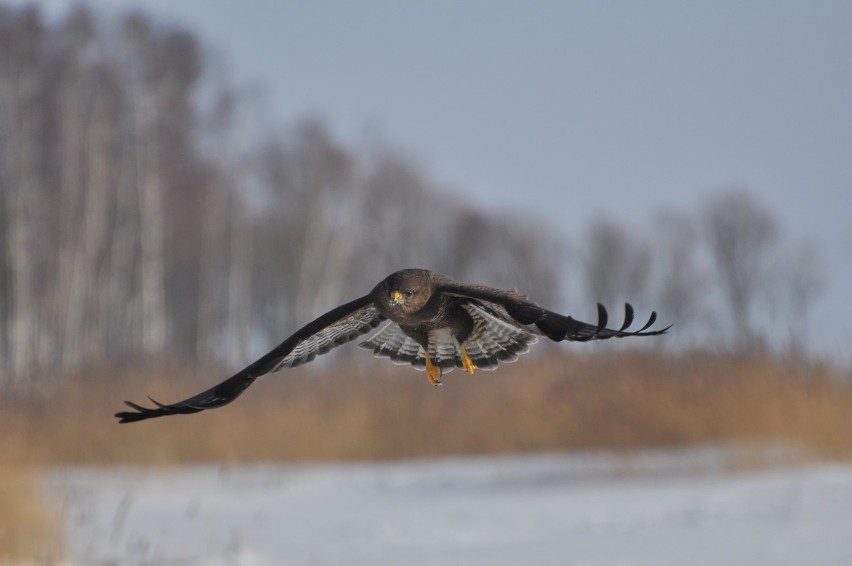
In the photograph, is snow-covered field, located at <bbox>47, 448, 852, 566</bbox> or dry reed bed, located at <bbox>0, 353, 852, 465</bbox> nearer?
snow-covered field, located at <bbox>47, 448, 852, 566</bbox>

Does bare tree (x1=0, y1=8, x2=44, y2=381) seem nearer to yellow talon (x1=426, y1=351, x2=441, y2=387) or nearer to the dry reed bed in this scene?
the dry reed bed

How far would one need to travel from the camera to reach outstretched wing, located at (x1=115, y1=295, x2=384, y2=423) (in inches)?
128

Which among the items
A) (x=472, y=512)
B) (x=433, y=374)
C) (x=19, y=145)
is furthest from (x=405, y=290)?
(x=19, y=145)

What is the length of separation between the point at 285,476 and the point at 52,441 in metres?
2.99

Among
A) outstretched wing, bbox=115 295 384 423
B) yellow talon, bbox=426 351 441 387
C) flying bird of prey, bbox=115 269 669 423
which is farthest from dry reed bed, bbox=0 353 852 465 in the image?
yellow talon, bbox=426 351 441 387

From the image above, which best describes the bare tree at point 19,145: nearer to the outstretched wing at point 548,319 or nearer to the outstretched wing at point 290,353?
the outstretched wing at point 290,353

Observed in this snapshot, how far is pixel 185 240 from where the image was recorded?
3031cm

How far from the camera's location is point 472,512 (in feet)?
33.8

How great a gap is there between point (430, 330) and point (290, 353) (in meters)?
0.58

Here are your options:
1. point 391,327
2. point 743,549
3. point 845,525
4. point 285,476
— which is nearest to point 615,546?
point 743,549

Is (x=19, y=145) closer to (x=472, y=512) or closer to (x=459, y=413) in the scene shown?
(x=459, y=413)

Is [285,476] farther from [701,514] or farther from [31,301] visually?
[31,301]

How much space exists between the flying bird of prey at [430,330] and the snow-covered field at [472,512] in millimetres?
2584

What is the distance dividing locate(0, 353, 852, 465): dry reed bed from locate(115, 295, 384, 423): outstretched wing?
→ 8041 mm
